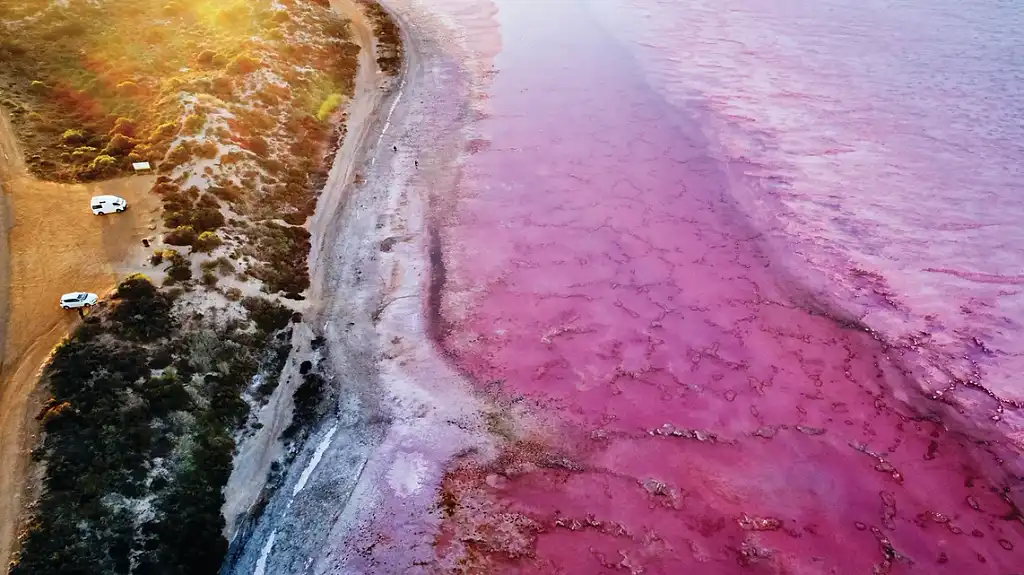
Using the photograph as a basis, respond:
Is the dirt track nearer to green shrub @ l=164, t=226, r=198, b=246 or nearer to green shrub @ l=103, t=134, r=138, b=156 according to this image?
green shrub @ l=164, t=226, r=198, b=246

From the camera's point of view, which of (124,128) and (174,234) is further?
(124,128)

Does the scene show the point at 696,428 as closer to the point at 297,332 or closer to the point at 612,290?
the point at 612,290

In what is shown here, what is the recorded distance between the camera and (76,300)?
113ft

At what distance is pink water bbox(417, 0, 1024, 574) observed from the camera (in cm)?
3197

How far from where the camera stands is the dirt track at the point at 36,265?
28.9 m

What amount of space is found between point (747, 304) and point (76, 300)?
42.2 meters

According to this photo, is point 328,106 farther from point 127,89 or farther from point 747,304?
point 747,304

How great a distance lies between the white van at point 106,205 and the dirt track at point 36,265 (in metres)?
0.51

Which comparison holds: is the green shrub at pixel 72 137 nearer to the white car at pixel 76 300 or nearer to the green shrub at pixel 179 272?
the green shrub at pixel 179 272

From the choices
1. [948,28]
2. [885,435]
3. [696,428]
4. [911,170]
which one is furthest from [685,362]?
[948,28]

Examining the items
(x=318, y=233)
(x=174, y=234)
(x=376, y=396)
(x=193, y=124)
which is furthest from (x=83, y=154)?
(x=376, y=396)

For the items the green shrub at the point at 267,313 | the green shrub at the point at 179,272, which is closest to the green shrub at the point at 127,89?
the green shrub at the point at 179,272

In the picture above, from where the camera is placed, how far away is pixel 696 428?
119 feet

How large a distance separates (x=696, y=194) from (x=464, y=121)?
24.8 meters
